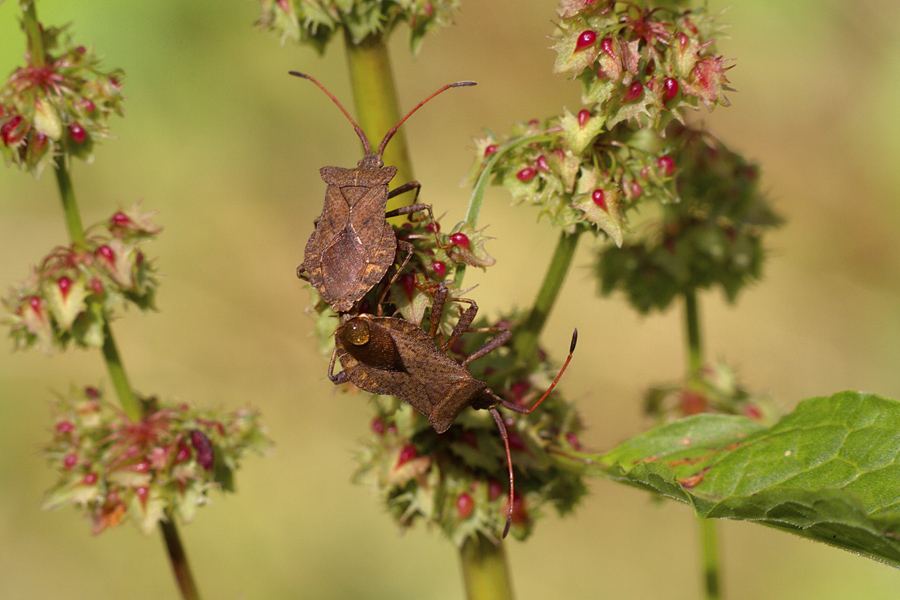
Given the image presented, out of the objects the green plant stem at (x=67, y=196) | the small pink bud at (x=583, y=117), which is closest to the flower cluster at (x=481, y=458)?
the small pink bud at (x=583, y=117)

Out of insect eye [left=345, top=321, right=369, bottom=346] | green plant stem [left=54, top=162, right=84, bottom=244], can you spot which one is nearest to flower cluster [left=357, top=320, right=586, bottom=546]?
insect eye [left=345, top=321, right=369, bottom=346]

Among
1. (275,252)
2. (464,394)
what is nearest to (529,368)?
(464,394)

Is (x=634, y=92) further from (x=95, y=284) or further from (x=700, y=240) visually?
(x=95, y=284)

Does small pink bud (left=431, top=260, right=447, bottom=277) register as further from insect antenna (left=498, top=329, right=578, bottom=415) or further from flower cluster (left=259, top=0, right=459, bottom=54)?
flower cluster (left=259, top=0, right=459, bottom=54)

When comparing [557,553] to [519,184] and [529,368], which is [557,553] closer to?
[529,368]

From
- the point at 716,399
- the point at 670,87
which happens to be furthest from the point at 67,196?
the point at 716,399

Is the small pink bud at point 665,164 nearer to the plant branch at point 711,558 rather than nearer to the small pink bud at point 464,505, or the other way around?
the small pink bud at point 464,505
